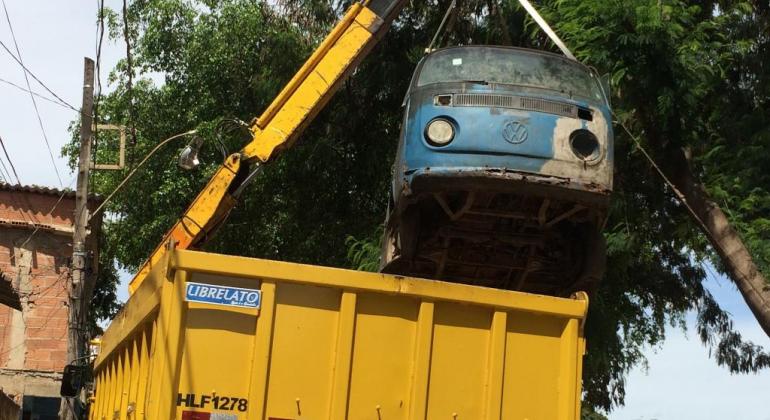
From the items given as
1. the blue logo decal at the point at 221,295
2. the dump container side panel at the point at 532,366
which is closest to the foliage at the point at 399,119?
the dump container side panel at the point at 532,366

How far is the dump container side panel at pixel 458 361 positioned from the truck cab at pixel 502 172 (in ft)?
9.09

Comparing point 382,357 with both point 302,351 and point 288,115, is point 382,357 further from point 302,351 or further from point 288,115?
point 288,115

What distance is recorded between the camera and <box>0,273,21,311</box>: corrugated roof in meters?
19.5

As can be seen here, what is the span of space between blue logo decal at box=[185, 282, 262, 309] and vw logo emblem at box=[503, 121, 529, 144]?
364cm

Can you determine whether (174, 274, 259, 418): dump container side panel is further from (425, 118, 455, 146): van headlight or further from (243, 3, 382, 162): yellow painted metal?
(243, 3, 382, 162): yellow painted metal

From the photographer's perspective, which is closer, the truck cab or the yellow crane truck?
the yellow crane truck

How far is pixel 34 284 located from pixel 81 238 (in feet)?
20.1

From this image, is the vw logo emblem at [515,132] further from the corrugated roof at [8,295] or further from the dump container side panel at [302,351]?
the corrugated roof at [8,295]

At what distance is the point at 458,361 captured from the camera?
5355mm

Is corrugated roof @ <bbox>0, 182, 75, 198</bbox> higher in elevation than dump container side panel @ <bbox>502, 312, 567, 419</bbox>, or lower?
higher

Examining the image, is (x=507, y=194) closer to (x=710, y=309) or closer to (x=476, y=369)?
(x=476, y=369)

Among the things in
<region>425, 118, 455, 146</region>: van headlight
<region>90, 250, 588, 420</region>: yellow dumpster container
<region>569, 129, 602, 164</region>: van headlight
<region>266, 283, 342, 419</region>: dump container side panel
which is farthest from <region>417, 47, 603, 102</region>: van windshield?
<region>266, 283, 342, 419</region>: dump container side panel

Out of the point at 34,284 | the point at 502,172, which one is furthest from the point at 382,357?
the point at 34,284

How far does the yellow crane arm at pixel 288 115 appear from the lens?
457 inches
